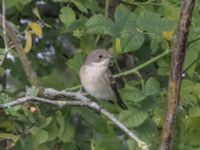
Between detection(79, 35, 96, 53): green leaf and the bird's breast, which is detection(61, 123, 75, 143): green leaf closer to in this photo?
the bird's breast

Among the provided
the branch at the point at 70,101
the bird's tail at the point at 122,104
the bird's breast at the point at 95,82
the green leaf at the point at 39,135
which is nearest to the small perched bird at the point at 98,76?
the bird's breast at the point at 95,82

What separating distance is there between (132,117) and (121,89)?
45 centimetres

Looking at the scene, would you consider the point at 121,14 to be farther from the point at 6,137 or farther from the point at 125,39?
the point at 6,137

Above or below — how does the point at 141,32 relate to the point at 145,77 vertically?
above

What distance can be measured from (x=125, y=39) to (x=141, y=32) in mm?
96

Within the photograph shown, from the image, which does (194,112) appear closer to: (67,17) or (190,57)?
(190,57)

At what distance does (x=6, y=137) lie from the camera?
4.00 m

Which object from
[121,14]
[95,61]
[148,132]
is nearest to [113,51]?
[95,61]

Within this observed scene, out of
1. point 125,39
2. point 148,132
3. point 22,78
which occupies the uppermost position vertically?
point 125,39

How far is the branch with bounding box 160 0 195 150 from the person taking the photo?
239cm

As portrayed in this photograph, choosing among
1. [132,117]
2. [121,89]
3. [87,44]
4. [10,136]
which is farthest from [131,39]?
[87,44]

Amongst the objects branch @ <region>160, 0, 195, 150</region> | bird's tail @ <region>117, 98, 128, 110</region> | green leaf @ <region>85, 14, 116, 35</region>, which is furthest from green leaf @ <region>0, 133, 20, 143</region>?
branch @ <region>160, 0, 195, 150</region>

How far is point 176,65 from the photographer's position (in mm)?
2396

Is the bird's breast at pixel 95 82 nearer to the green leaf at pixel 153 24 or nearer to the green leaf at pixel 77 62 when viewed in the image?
the green leaf at pixel 77 62
